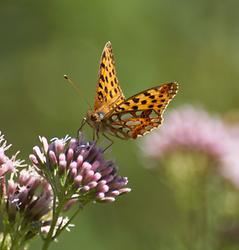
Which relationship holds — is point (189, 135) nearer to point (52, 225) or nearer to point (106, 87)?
point (106, 87)

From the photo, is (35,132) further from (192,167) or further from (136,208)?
(192,167)

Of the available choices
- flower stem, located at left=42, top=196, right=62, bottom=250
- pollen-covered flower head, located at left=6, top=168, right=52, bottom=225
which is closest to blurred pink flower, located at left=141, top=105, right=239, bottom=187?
pollen-covered flower head, located at left=6, top=168, right=52, bottom=225

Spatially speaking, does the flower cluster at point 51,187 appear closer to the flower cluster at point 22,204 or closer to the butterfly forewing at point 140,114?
the flower cluster at point 22,204

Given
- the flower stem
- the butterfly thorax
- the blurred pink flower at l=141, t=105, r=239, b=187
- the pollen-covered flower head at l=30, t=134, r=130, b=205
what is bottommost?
the flower stem

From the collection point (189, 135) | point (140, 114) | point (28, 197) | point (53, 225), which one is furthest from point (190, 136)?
point (53, 225)

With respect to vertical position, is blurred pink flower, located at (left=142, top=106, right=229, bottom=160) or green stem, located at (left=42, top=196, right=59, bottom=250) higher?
blurred pink flower, located at (left=142, top=106, right=229, bottom=160)

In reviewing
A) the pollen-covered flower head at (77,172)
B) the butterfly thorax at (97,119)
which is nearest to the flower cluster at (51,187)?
the pollen-covered flower head at (77,172)

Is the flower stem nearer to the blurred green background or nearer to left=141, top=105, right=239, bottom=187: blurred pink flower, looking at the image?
left=141, top=105, right=239, bottom=187: blurred pink flower
